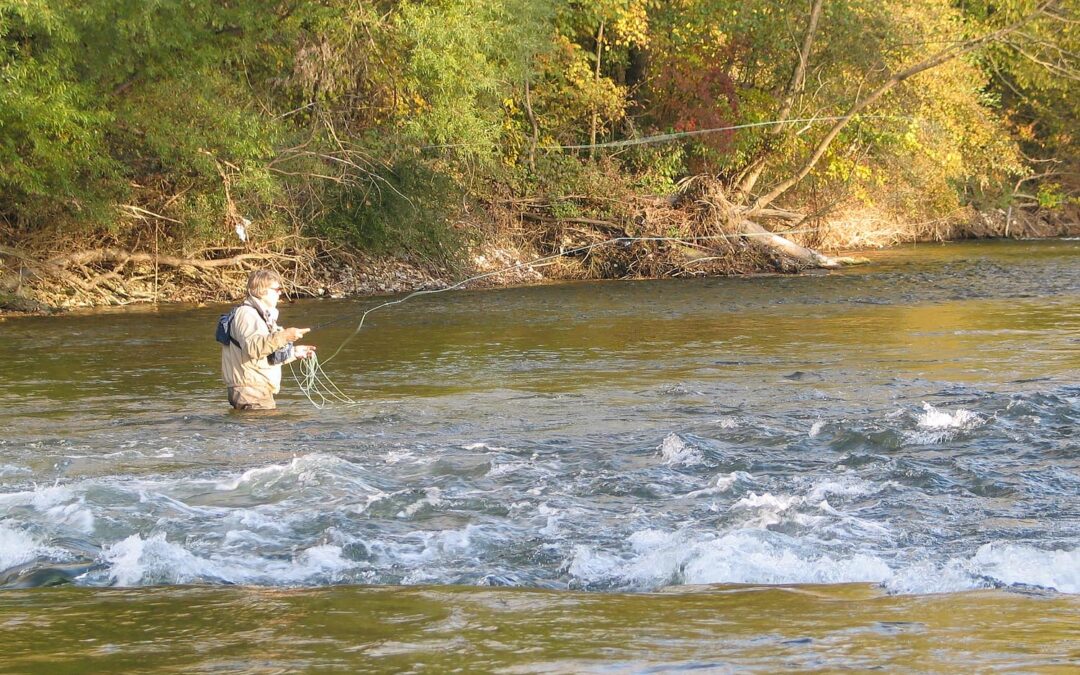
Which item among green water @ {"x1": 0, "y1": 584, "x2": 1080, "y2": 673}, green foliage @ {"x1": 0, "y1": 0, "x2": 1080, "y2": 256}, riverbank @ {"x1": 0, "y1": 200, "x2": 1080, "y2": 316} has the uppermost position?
green foliage @ {"x1": 0, "y1": 0, "x2": 1080, "y2": 256}

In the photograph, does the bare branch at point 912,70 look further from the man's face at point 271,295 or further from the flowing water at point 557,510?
the man's face at point 271,295

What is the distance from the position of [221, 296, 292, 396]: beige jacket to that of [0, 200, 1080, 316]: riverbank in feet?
26.1

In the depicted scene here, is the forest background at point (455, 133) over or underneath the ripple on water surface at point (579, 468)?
over

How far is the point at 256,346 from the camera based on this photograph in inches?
404

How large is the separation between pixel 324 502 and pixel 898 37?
22.2 m

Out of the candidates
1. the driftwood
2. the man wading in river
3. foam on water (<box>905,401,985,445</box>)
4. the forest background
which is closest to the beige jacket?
the man wading in river

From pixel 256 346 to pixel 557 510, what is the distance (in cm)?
387

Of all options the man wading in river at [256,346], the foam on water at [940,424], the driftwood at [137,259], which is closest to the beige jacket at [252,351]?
the man wading in river at [256,346]

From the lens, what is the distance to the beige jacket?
33.6 feet

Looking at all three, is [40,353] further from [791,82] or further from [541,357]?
[791,82]

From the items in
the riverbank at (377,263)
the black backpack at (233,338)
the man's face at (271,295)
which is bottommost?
the riverbank at (377,263)

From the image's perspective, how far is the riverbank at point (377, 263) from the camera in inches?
821

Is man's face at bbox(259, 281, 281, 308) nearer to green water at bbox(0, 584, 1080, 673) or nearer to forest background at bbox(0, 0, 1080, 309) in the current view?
green water at bbox(0, 584, 1080, 673)

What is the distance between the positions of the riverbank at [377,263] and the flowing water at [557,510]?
5748mm
